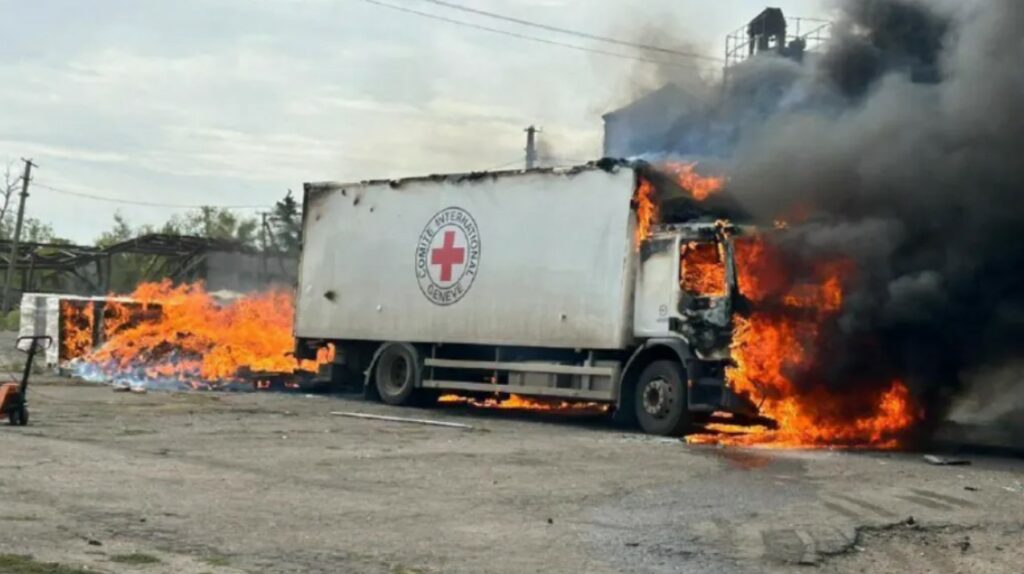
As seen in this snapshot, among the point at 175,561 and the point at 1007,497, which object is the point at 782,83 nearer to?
the point at 1007,497

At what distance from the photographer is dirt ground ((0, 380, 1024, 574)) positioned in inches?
277

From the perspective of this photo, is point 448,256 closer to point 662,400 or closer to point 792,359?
point 662,400

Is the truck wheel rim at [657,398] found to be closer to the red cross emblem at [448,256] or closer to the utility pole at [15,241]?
the red cross emblem at [448,256]

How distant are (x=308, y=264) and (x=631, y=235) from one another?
7.68 metres

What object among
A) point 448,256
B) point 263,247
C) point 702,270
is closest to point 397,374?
point 448,256

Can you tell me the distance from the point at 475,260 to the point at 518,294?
3.65 ft

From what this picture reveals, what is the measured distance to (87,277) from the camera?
164 feet

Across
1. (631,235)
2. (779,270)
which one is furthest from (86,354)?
(779,270)

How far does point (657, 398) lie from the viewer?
600 inches

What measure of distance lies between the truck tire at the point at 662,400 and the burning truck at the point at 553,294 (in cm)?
2

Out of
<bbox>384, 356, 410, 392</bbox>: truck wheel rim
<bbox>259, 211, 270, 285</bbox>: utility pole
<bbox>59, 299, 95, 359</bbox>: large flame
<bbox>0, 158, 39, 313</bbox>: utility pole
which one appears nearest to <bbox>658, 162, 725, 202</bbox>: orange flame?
<bbox>384, 356, 410, 392</bbox>: truck wheel rim

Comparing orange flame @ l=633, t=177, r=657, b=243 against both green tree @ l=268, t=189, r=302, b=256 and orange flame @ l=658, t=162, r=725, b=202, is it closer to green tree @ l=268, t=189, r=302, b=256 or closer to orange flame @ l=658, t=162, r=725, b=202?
orange flame @ l=658, t=162, r=725, b=202

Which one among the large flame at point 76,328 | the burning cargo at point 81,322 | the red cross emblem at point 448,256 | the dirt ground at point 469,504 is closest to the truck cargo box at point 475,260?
the red cross emblem at point 448,256

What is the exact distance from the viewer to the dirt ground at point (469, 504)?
7.02m
